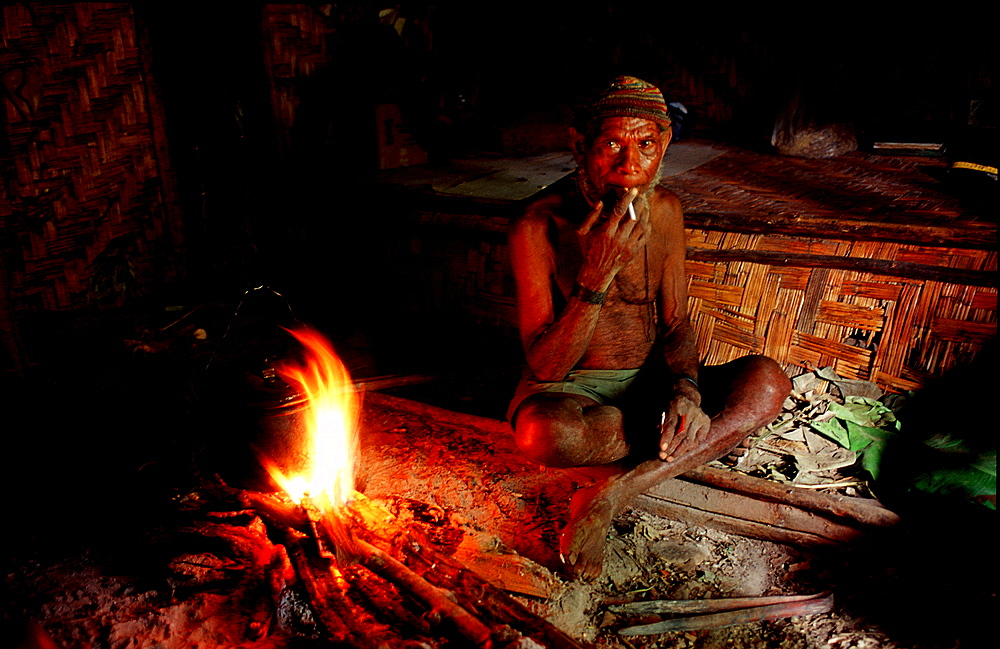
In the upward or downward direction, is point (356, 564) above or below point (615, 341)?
below

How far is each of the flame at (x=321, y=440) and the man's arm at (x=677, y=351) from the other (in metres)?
1.47

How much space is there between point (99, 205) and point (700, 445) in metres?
4.70

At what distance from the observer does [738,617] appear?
255 centimetres

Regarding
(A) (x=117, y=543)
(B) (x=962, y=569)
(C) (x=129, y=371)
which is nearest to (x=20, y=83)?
(C) (x=129, y=371)

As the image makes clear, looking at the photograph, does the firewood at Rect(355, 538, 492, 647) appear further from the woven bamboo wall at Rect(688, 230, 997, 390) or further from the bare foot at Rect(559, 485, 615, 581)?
the woven bamboo wall at Rect(688, 230, 997, 390)

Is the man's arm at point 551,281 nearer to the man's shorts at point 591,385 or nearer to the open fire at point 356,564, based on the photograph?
the man's shorts at point 591,385

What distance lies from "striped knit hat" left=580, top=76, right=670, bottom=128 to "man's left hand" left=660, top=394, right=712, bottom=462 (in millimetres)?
1189

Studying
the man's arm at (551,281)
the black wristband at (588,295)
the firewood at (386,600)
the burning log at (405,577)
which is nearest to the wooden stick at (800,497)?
the man's arm at (551,281)

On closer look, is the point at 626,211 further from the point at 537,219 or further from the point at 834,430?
the point at 834,430

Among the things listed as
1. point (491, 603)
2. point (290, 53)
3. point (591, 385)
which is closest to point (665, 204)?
point (591, 385)

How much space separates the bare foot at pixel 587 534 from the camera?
2.71 metres

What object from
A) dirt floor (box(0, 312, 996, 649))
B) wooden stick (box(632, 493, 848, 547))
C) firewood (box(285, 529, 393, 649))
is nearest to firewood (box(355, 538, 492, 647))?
firewood (box(285, 529, 393, 649))

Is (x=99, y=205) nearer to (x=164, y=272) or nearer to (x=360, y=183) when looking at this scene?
(x=164, y=272)

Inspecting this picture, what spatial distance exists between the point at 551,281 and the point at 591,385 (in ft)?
1.80
